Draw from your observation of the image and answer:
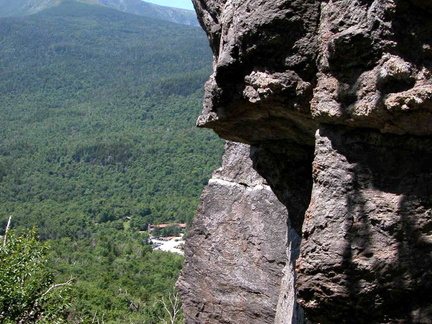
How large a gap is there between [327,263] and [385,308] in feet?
1.21

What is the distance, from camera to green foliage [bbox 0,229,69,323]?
24.9ft

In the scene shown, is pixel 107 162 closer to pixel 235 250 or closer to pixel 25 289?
pixel 25 289

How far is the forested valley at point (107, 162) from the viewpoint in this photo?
1847 inches

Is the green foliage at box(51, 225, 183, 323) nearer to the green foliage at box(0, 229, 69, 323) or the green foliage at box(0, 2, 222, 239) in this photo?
the green foliage at box(0, 229, 69, 323)

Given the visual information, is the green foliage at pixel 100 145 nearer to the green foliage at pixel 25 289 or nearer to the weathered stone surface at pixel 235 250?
the green foliage at pixel 25 289

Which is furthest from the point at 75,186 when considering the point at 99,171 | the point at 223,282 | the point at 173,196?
the point at 223,282

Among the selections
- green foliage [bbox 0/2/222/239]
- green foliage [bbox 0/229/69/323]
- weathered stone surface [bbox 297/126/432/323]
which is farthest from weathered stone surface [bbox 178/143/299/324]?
green foliage [bbox 0/2/222/239]

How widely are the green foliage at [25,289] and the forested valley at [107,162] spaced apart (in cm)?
1417

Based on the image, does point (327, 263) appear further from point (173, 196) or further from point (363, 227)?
point (173, 196)

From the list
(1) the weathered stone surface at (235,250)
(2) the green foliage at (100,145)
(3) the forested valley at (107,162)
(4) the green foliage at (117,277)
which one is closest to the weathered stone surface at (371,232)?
(1) the weathered stone surface at (235,250)

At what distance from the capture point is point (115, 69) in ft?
616

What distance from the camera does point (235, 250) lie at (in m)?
7.27

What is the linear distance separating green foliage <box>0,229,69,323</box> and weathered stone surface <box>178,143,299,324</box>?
1.94m

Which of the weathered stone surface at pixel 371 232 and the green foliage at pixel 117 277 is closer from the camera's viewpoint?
the weathered stone surface at pixel 371 232
